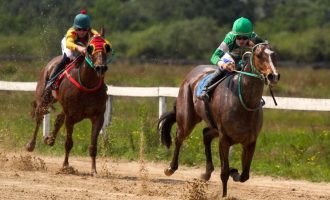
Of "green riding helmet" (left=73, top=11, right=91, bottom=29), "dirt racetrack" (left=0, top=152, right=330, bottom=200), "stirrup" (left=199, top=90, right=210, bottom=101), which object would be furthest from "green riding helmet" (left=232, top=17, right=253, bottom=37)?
"green riding helmet" (left=73, top=11, right=91, bottom=29)

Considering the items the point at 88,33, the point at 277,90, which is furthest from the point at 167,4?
the point at 88,33

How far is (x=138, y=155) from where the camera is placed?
582 inches

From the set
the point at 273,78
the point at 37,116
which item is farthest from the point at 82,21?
the point at 273,78

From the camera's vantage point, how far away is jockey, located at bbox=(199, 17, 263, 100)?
10250 millimetres

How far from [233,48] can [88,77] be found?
9.47 feet

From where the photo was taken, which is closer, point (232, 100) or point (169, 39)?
point (232, 100)

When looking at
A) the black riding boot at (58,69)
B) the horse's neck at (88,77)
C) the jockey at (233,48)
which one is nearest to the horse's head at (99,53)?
the horse's neck at (88,77)

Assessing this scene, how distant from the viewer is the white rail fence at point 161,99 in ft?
43.4

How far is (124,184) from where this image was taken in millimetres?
11602

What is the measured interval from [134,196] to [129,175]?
2717 mm

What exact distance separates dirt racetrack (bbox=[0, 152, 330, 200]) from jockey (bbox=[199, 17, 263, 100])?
1390mm

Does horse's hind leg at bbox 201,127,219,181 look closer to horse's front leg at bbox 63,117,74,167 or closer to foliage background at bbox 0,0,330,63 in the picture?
horse's front leg at bbox 63,117,74,167

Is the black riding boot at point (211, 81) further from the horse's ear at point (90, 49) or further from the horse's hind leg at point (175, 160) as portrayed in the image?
the horse's ear at point (90, 49)

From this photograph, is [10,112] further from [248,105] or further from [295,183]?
[248,105]
